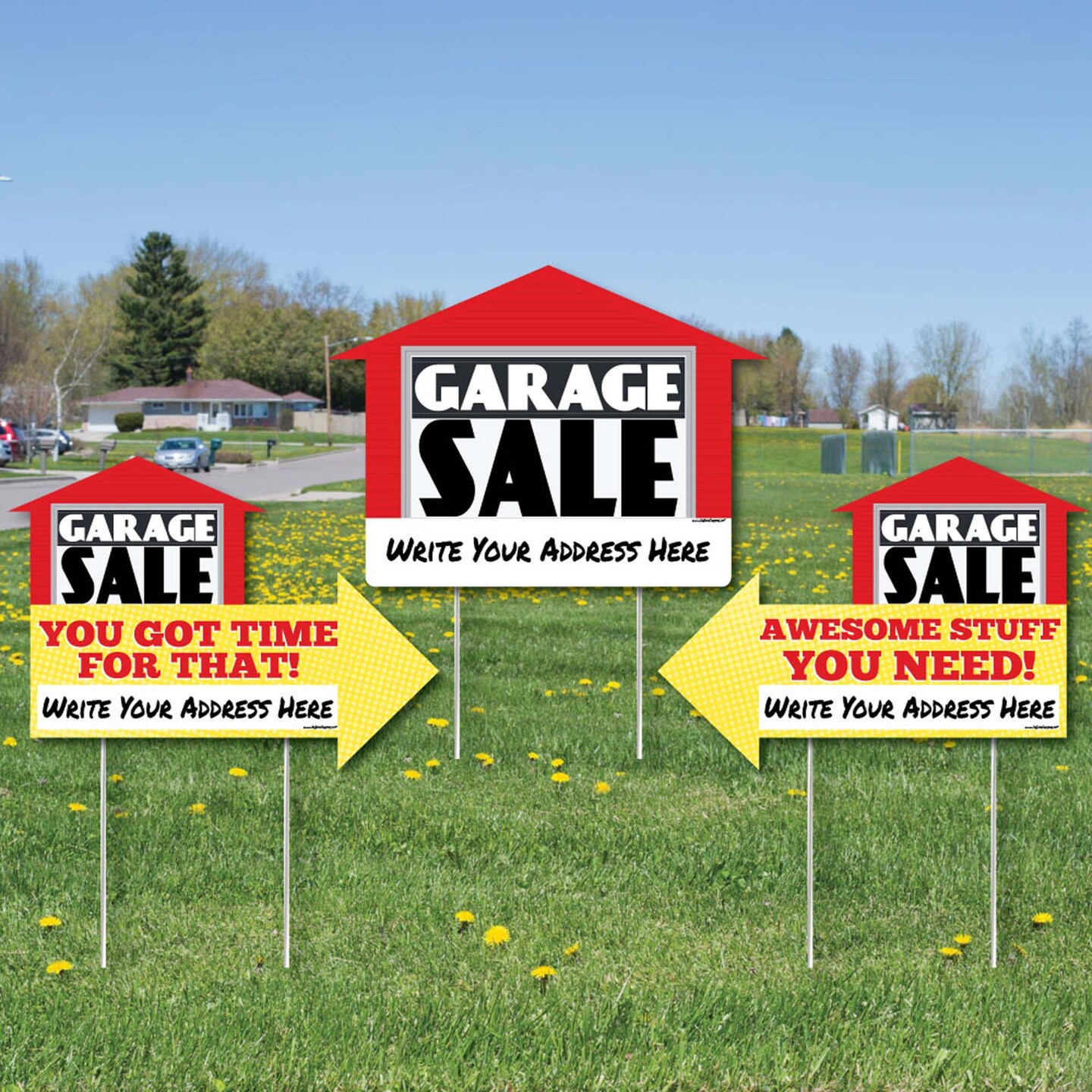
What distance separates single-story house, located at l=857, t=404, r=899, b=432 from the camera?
84.0 metres

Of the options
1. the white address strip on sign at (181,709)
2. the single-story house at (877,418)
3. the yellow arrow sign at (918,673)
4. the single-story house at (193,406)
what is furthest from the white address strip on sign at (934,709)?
the single-story house at (193,406)

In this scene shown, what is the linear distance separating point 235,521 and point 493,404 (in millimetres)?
1180

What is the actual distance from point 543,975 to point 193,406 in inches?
4042

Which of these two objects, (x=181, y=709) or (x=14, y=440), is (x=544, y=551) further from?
(x=14, y=440)

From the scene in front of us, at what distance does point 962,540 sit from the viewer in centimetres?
415

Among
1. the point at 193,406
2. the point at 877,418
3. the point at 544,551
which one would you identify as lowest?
the point at 544,551

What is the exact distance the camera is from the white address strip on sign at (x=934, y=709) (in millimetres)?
3910

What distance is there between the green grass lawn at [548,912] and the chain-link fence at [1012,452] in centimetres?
3935

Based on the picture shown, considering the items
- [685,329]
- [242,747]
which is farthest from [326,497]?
[685,329]

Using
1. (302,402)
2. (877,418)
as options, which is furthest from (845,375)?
(302,402)

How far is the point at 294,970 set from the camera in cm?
402

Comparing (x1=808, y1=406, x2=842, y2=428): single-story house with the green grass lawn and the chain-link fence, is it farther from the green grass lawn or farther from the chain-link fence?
the green grass lawn

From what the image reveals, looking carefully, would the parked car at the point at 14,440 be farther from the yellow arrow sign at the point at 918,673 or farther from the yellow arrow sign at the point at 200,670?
the yellow arrow sign at the point at 918,673

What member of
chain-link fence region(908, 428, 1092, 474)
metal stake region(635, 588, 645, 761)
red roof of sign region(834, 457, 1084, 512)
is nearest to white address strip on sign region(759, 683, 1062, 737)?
red roof of sign region(834, 457, 1084, 512)
